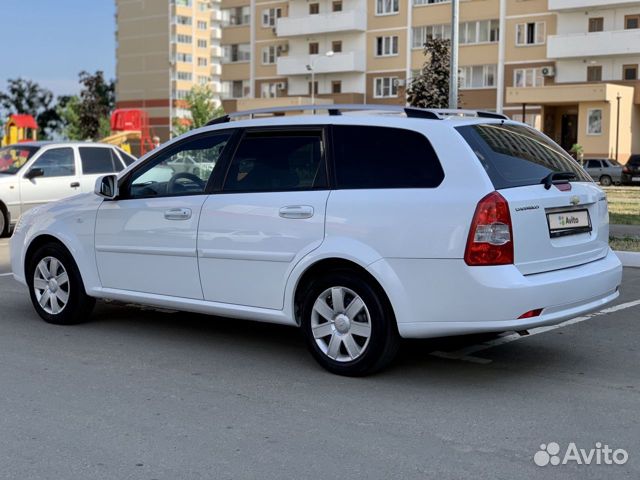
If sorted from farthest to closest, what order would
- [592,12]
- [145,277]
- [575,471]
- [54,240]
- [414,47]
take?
[414,47], [592,12], [54,240], [145,277], [575,471]

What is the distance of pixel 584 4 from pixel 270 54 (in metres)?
26.4

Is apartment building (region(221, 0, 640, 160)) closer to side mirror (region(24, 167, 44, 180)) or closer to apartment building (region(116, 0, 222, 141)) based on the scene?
apartment building (region(116, 0, 222, 141))

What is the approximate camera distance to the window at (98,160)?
16.5 m

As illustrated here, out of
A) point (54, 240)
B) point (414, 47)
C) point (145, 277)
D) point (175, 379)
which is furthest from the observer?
point (414, 47)

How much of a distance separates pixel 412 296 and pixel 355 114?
147 cm

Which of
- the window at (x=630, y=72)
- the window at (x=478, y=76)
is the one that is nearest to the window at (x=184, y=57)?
the window at (x=478, y=76)

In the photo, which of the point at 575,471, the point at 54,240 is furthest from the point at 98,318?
the point at 575,471

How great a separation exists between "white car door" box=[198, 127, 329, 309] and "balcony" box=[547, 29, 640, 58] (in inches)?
1993

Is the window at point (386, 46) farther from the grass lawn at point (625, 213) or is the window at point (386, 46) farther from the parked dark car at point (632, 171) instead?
the grass lawn at point (625, 213)

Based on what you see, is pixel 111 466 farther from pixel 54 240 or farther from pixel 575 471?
pixel 54 240

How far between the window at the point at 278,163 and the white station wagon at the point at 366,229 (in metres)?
0.01

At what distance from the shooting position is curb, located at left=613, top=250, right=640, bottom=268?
12352 millimetres

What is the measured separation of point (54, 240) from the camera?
7871 mm

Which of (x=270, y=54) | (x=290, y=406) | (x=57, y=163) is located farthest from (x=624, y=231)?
(x=270, y=54)
